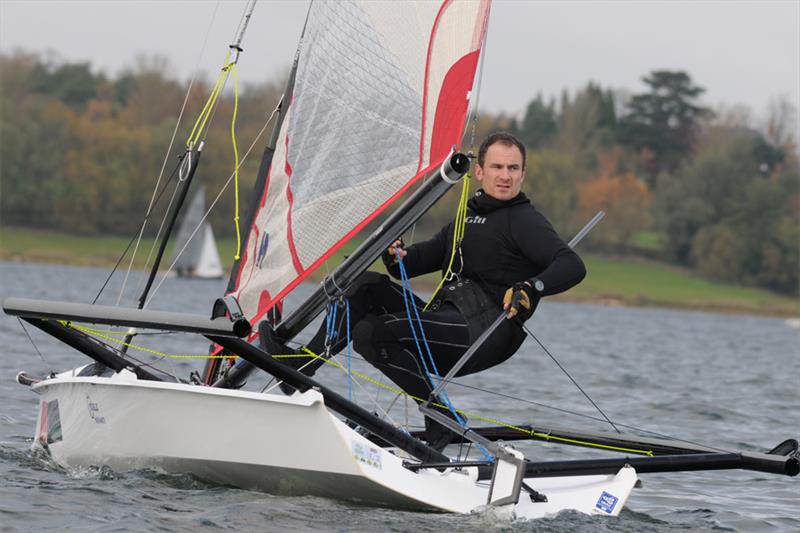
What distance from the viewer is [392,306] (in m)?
5.93

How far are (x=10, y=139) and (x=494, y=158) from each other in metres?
61.4

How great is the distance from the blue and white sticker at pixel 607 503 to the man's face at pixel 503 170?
58.6 inches

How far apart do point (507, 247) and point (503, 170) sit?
1.22 ft

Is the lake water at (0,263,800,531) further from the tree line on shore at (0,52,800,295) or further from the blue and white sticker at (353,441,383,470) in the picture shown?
the tree line on shore at (0,52,800,295)

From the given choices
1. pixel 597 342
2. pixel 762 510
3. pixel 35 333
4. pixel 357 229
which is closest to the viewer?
pixel 357 229

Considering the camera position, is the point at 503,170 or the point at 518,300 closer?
the point at 518,300

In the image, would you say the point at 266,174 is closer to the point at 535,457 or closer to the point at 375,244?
the point at 375,244

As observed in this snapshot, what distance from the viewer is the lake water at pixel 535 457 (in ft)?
17.1

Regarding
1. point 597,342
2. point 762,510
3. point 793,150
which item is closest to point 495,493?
point 762,510

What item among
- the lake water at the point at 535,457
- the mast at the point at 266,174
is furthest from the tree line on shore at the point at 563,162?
the mast at the point at 266,174

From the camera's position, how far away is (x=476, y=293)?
234 inches

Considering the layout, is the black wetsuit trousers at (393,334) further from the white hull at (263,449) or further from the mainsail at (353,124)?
the white hull at (263,449)

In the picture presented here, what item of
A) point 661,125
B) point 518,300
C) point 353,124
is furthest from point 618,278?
point 518,300

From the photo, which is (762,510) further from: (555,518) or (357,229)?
(357,229)
